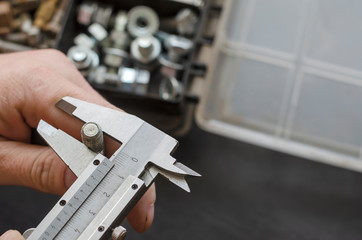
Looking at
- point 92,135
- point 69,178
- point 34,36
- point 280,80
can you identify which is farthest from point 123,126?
point 34,36

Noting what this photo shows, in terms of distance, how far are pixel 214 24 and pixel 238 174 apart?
0.46 m

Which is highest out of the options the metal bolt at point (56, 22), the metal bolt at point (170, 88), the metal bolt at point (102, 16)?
the metal bolt at point (102, 16)

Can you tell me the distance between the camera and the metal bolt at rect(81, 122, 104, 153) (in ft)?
2.17

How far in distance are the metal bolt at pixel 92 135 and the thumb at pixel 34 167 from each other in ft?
0.44

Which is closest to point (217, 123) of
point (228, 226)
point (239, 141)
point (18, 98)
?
point (239, 141)

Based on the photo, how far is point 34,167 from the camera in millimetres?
810

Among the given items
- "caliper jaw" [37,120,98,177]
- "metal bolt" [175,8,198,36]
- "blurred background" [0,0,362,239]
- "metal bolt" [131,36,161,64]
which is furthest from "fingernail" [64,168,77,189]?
"metal bolt" [175,8,198,36]

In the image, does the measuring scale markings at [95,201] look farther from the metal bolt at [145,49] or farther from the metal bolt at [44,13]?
the metal bolt at [44,13]

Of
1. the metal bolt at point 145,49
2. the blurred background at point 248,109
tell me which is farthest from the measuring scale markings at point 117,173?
the metal bolt at point 145,49

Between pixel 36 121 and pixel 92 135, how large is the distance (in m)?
0.25

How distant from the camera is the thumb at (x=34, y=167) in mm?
793

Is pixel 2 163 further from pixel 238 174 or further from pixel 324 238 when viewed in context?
pixel 324 238

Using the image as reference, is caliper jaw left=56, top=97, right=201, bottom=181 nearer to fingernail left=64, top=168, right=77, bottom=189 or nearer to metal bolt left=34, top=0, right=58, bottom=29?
fingernail left=64, top=168, right=77, bottom=189

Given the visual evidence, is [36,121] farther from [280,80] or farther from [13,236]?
[280,80]
